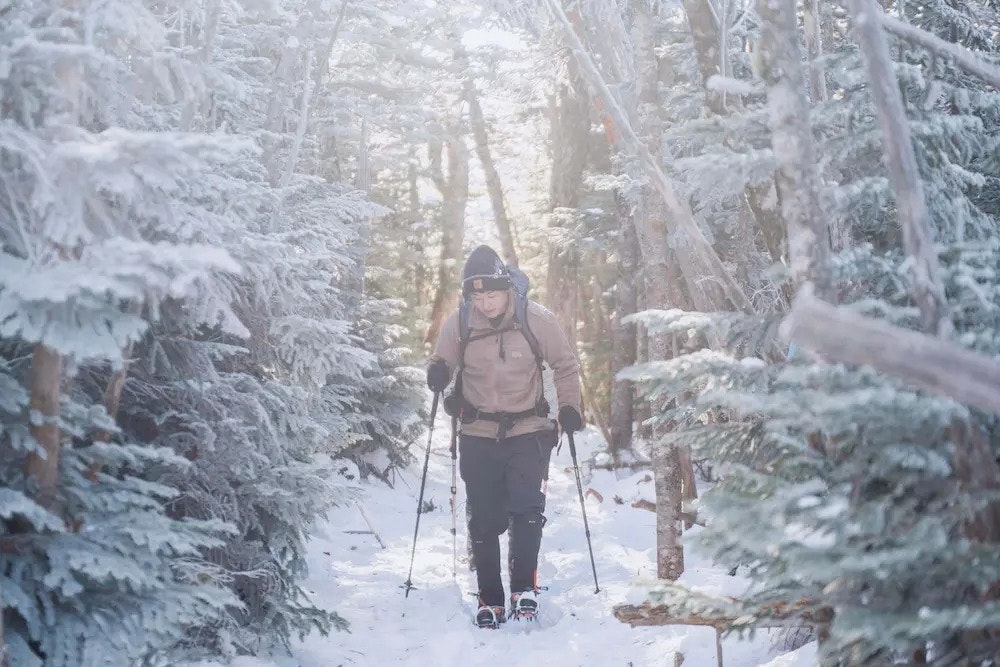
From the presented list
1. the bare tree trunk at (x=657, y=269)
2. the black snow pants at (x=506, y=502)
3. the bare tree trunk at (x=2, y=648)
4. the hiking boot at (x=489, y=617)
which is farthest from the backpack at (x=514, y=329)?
the bare tree trunk at (x=2, y=648)

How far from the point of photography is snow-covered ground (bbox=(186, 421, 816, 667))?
5.25 metres

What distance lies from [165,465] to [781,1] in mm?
3891

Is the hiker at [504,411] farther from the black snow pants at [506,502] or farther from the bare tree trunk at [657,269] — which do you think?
the bare tree trunk at [657,269]

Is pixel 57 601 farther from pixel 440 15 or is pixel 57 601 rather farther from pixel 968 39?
pixel 440 15

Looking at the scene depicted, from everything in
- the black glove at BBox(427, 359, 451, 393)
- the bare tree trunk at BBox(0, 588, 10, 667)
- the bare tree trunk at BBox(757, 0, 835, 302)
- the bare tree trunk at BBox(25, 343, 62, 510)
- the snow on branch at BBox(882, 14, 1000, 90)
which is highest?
the snow on branch at BBox(882, 14, 1000, 90)

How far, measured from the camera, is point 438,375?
7000 millimetres

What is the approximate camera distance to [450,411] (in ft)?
22.7

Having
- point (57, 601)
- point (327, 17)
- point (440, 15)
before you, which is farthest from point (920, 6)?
point (440, 15)

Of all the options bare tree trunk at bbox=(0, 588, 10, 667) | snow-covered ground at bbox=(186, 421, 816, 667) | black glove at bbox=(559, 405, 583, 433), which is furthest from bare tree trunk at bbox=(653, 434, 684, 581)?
bare tree trunk at bbox=(0, 588, 10, 667)

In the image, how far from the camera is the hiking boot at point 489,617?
6293 millimetres

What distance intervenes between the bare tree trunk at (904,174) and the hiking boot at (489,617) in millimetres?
4561

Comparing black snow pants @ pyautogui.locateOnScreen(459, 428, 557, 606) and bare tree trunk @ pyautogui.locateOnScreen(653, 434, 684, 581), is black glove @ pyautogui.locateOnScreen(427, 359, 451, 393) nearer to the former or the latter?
black snow pants @ pyautogui.locateOnScreen(459, 428, 557, 606)

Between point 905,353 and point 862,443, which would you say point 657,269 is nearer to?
point 862,443

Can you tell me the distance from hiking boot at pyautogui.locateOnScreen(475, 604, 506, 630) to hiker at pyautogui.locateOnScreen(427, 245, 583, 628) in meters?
0.06
